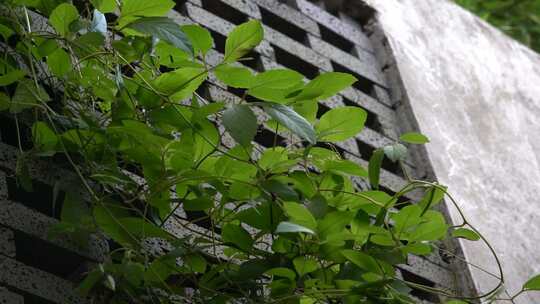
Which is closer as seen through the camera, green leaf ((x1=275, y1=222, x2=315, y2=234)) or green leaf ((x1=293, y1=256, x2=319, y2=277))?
green leaf ((x1=275, y1=222, x2=315, y2=234))

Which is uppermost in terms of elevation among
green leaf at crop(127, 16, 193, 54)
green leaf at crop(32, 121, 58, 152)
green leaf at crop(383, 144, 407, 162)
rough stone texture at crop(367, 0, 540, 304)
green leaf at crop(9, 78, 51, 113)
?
green leaf at crop(127, 16, 193, 54)

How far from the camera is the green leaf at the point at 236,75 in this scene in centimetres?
136

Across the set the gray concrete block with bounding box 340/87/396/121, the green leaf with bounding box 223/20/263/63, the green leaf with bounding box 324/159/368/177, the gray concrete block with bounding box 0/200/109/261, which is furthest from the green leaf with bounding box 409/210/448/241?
the gray concrete block with bounding box 340/87/396/121

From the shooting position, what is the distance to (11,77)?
134 cm

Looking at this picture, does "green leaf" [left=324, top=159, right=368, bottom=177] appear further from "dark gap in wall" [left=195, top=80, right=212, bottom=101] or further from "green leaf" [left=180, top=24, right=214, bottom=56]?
"dark gap in wall" [left=195, top=80, right=212, bottom=101]

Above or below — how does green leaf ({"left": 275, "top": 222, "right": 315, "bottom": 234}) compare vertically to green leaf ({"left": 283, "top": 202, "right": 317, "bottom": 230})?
above

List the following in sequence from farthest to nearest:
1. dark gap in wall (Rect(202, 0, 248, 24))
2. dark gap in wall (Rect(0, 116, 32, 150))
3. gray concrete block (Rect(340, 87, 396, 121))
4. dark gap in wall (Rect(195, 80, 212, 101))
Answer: gray concrete block (Rect(340, 87, 396, 121))
dark gap in wall (Rect(202, 0, 248, 24))
dark gap in wall (Rect(195, 80, 212, 101))
dark gap in wall (Rect(0, 116, 32, 150))

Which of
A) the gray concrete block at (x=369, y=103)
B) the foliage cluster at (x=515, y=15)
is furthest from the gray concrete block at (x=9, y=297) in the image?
the foliage cluster at (x=515, y=15)

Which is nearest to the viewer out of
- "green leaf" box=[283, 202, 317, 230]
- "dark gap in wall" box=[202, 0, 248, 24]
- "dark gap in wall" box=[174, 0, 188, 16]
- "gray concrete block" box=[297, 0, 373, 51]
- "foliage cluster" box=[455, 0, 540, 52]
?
"green leaf" box=[283, 202, 317, 230]

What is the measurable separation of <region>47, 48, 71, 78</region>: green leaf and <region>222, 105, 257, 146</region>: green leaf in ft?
1.00

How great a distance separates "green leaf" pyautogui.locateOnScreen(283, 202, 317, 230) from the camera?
4.16 ft

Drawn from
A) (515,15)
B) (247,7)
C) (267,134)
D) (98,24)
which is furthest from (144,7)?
(515,15)

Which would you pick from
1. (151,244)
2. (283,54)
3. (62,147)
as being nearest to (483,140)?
(283,54)

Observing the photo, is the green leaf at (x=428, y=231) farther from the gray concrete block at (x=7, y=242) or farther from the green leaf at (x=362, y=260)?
the gray concrete block at (x=7, y=242)
